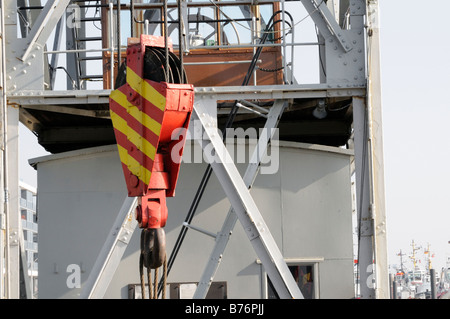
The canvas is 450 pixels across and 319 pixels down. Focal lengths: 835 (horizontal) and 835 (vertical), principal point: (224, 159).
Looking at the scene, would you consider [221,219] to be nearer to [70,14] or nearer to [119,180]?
[119,180]

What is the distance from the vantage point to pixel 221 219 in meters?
12.8

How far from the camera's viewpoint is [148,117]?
7.17 metres

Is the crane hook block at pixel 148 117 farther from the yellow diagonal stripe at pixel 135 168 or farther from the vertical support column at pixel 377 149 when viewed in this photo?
the vertical support column at pixel 377 149

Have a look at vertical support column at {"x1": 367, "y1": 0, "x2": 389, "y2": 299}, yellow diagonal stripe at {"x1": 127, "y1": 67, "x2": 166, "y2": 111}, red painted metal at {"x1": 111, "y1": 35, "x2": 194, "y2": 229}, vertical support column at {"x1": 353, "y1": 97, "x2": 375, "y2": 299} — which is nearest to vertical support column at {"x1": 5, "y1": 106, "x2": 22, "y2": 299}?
red painted metal at {"x1": 111, "y1": 35, "x2": 194, "y2": 229}

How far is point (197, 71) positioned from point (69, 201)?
9.24 feet

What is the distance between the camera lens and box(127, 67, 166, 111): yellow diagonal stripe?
6.99 m

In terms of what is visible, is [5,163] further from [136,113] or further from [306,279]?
[306,279]

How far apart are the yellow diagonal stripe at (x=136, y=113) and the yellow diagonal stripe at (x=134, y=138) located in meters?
0.12

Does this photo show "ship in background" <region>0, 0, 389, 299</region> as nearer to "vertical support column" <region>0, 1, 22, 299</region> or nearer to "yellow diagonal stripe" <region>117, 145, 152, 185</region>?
"vertical support column" <region>0, 1, 22, 299</region>

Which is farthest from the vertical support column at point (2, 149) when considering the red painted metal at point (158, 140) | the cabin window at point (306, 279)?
the cabin window at point (306, 279)

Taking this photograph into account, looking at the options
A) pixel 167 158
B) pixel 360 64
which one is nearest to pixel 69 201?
pixel 360 64

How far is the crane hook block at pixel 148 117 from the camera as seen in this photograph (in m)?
6.98

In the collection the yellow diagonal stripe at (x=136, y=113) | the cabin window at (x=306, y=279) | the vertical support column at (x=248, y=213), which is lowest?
the cabin window at (x=306, y=279)

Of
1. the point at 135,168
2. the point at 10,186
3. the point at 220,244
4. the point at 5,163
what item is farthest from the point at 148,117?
the point at 220,244
